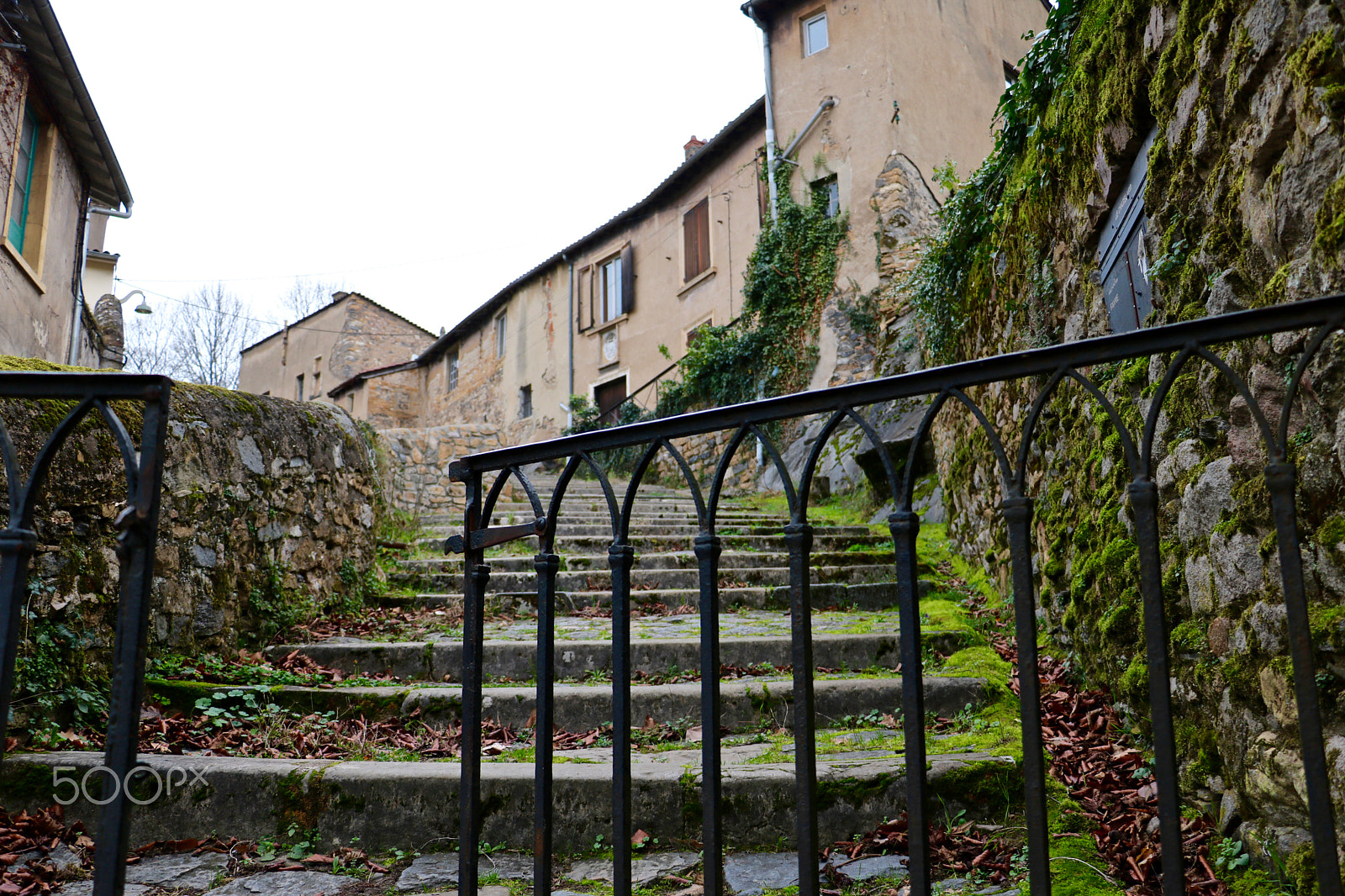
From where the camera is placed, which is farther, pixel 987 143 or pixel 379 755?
pixel 987 143

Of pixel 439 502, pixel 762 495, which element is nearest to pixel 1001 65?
pixel 762 495

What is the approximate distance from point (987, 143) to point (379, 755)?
1350 cm

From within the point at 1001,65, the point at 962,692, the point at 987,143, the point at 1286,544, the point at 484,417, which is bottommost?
the point at 962,692

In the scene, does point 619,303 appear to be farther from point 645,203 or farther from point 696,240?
point 696,240

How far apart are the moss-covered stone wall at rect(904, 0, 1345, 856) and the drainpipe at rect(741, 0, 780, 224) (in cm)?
917

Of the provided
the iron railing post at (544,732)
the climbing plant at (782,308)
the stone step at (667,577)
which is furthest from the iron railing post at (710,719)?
the climbing plant at (782,308)

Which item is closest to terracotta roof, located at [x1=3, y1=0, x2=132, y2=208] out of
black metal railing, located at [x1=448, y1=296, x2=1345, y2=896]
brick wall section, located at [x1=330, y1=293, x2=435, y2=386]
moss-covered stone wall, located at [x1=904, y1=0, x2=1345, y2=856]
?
black metal railing, located at [x1=448, y1=296, x2=1345, y2=896]

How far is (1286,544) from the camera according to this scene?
116 centimetres

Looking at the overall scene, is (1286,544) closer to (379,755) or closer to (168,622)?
(379,755)

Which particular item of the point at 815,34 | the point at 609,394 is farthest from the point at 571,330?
the point at 815,34

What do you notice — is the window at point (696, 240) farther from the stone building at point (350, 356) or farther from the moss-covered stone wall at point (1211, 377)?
the stone building at point (350, 356)

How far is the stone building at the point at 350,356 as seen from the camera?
22422 millimetres

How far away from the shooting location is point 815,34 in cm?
1276

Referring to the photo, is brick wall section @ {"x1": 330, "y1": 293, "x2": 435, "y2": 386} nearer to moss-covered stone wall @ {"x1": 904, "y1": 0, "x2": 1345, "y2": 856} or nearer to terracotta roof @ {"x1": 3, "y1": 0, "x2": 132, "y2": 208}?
terracotta roof @ {"x1": 3, "y1": 0, "x2": 132, "y2": 208}
